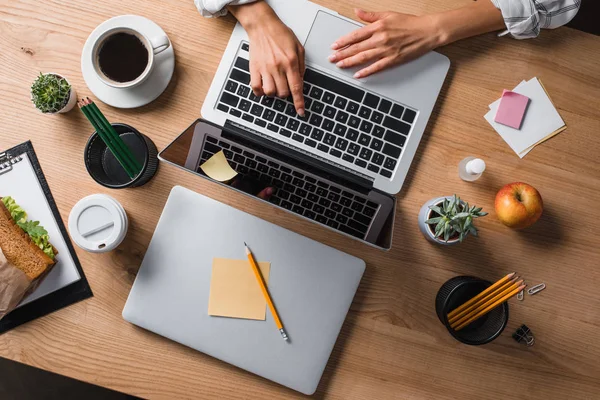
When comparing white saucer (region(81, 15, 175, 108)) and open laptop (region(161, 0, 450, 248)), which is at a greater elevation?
white saucer (region(81, 15, 175, 108))

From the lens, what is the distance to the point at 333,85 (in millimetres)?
836

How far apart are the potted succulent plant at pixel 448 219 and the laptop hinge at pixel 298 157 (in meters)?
0.12

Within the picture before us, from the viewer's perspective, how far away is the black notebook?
33.3 inches

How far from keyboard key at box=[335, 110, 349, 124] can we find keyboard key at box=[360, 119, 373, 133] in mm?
33

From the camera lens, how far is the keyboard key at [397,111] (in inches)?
32.6

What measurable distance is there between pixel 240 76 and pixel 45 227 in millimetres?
475

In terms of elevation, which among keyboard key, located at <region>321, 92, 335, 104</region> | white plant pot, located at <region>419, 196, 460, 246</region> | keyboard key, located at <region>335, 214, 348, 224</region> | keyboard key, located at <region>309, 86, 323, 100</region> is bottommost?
white plant pot, located at <region>419, 196, 460, 246</region>

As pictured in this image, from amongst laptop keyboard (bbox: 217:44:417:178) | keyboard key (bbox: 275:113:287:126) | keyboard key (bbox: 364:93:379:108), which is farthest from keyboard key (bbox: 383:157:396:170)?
keyboard key (bbox: 275:113:287:126)

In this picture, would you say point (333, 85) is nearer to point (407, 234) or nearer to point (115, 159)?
point (407, 234)

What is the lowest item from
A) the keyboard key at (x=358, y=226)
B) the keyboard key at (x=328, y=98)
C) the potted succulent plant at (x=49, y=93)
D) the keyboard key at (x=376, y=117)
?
the keyboard key at (x=358, y=226)

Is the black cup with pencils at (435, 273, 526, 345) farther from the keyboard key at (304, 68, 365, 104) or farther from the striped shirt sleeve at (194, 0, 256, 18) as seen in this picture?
the striped shirt sleeve at (194, 0, 256, 18)

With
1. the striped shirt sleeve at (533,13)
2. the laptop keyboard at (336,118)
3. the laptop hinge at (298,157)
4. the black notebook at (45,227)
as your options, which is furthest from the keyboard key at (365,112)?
the black notebook at (45,227)

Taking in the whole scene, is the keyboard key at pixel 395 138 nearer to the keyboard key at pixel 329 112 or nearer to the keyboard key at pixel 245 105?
the keyboard key at pixel 329 112

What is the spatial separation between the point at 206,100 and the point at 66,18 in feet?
1.06
